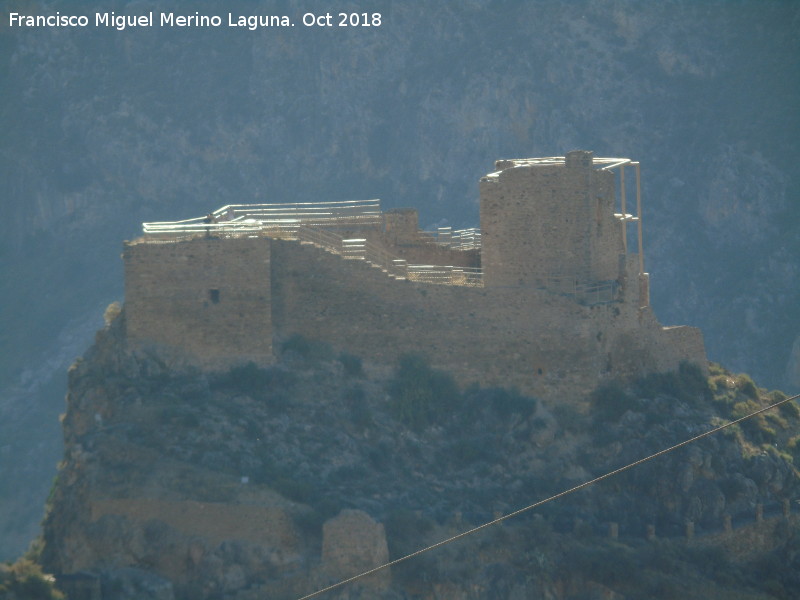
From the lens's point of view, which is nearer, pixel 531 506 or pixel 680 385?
pixel 531 506

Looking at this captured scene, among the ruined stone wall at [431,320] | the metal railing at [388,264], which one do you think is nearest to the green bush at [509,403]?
the ruined stone wall at [431,320]

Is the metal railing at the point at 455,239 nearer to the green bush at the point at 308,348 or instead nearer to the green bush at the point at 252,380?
the green bush at the point at 308,348

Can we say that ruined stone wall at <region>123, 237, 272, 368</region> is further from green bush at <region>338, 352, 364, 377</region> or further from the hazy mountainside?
the hazy mountainside

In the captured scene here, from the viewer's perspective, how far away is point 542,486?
5606 centimetres

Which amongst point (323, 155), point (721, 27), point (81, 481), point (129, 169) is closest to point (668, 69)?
point (721, 27)

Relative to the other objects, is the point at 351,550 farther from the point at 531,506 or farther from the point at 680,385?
the point at 680,385

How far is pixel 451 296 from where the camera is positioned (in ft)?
192

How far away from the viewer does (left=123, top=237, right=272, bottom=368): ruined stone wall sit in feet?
189

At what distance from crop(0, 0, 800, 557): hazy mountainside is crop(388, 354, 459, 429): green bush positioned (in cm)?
5097

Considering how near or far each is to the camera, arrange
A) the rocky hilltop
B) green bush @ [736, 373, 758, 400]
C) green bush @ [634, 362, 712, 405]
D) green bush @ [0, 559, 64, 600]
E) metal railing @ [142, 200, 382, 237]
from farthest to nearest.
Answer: green bush @ [736, 373, 758, 400]
green bush @ [634, 362, 712, 405]
metal railing @ [142, 200, 382, 237]
the rocky hilltop
green bush @ [0, 559, 64, 600]

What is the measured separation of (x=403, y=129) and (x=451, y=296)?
5993cm

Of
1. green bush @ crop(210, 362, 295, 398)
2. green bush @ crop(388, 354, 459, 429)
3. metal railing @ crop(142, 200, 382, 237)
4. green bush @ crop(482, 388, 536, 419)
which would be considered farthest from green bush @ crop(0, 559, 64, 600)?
green bush @ crop(482, 388, 536, 419)

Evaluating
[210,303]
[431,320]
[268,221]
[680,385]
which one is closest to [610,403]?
[680,385]

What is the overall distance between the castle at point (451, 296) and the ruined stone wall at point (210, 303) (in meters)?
0.03
